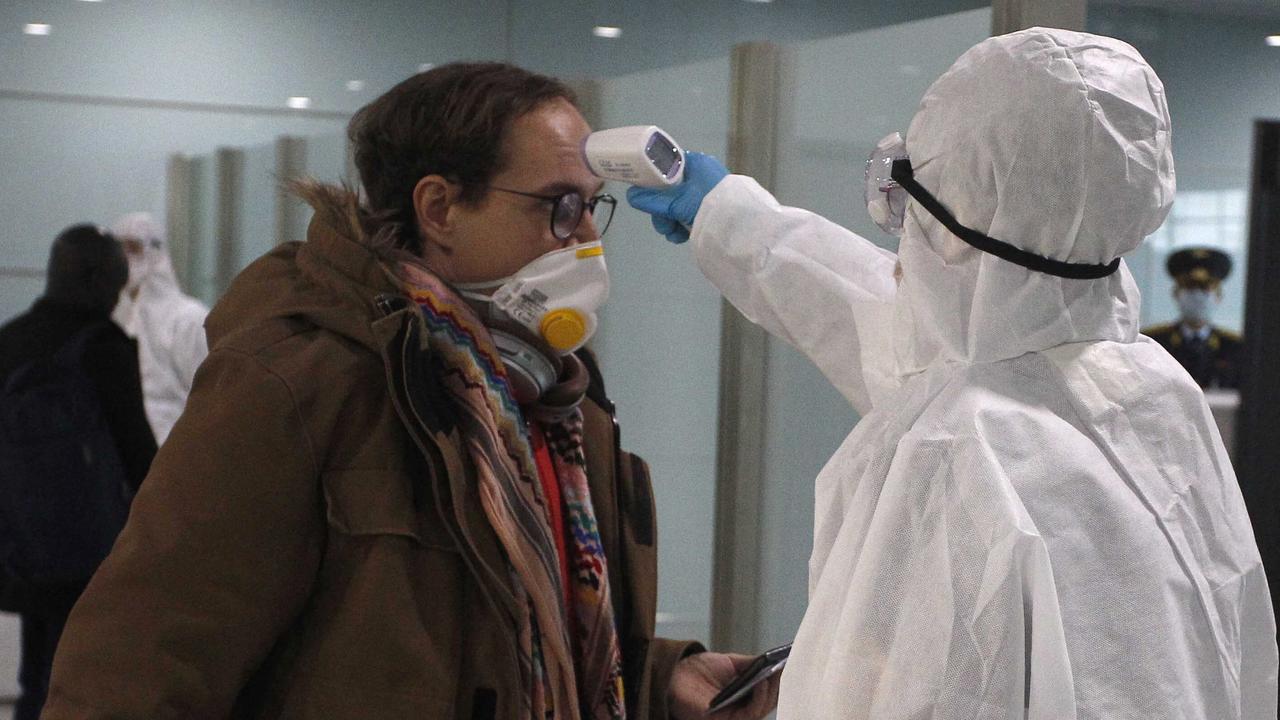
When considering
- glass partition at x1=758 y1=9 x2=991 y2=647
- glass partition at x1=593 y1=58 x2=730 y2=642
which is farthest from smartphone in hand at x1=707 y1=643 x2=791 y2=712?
glass partition at x1=593 y1=58 x2=730 y2=642

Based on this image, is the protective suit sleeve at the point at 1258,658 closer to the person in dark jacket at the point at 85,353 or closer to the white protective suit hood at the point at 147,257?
the person in dark jacket at the point at 85,353

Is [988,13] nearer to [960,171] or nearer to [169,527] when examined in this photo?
[960,171]

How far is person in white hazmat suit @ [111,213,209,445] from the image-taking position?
168 inches

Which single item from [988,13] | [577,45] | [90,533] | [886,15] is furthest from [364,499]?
[577,45]

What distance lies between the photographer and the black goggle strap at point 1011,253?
1075mm

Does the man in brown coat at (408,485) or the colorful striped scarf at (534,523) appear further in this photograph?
the colorful striped scarf at (534,523)

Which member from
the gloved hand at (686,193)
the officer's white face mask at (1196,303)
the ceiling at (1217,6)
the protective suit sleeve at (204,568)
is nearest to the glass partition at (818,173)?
the gloved hand at (686,193)

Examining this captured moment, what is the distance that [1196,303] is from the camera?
542 centimetres

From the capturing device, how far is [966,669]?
100 centimetres

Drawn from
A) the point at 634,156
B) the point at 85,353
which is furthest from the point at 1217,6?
the point at 634,156

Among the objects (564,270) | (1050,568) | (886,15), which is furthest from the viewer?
(886,15)

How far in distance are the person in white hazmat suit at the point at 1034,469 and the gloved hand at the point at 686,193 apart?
0.46m

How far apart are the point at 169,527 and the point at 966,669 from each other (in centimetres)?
69

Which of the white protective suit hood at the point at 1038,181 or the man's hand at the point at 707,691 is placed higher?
the white protective suit hood at the point at 1038,181
